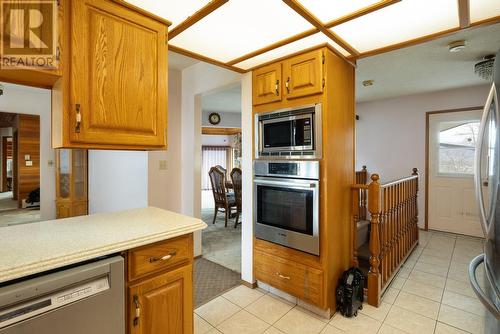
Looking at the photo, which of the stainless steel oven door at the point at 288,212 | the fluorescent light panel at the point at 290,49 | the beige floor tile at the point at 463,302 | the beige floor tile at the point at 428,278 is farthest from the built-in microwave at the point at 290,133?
the beige floor tile at the point at 428,278

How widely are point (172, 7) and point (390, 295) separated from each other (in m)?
2.87

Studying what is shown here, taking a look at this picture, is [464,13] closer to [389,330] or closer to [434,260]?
[389,330]

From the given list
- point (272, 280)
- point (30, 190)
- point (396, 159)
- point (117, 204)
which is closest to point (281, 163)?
point (272, 280)

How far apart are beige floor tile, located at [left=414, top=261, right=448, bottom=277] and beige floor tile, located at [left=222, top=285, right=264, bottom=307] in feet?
6.37

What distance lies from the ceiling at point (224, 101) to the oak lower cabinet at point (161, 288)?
10.3ft

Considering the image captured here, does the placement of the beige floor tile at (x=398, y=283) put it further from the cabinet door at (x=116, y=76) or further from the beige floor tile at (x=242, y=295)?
the cabinet door at (x=116, y=76)

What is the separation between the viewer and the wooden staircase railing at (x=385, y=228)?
2172 millimetres

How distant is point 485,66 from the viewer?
9.19ft

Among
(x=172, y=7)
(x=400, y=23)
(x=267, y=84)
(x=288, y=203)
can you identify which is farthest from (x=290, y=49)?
(x=288, y=203)

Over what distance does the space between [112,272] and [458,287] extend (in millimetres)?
3070

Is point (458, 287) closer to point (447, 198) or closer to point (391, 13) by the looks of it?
point (447, 198)

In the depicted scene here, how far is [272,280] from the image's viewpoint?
229 centimetres

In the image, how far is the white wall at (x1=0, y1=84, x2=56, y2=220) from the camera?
3467 millimetres

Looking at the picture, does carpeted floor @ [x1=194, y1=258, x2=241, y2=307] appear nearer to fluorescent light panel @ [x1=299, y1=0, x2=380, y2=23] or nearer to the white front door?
fluorescent light panel @ [x1=299, y1=0, x2=380, y2=23]
